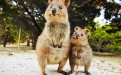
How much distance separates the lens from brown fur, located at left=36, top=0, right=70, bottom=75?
16.6 feet

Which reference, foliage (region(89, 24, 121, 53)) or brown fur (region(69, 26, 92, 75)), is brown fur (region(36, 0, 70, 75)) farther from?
foliage (region(89, 24, 121, 53))

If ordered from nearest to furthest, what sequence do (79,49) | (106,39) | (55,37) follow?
1. (55,37)
2. (79,49)
3. (106,39)

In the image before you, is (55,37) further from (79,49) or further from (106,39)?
A: (106,39)

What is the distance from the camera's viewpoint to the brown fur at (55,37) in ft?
16.6

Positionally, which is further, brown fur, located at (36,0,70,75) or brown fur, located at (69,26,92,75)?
brown fur, located at (69,26,92,75)

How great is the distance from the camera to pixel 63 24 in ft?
17.0

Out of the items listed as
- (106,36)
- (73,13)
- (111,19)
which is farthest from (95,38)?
(73,13)

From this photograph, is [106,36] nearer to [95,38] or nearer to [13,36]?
[95,38]

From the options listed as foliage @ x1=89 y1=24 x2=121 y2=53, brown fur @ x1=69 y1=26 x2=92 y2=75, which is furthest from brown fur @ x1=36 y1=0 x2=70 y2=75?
foliage @ x1=89 y1=24 x2=121 y2=53

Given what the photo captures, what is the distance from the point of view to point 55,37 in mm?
5215

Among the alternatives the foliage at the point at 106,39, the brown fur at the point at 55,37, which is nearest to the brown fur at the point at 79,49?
the brown fur at the point at 55,37

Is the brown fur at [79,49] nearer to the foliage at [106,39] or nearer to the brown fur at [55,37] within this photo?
the brown fur at [55,37]

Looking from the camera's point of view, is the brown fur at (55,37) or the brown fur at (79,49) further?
the brown fur at (79,49)

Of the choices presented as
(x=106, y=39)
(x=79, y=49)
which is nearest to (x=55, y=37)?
(x=79, y=49)
